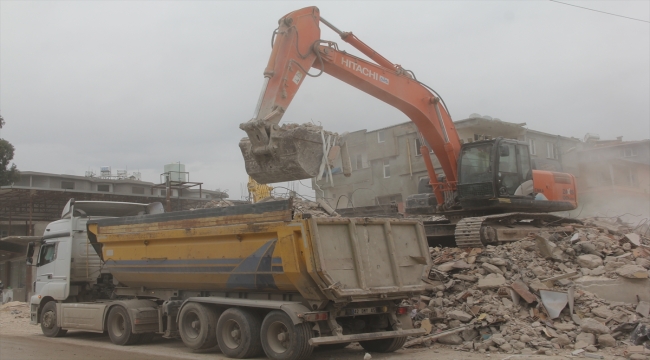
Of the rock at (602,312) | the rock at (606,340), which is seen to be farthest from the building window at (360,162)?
the rock at (606,340)

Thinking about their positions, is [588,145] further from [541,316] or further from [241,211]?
[241,211]

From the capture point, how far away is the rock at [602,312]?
9.59 m

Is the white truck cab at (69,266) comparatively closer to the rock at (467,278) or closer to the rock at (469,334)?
the rock at (467,278)

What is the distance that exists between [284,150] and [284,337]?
2.91m

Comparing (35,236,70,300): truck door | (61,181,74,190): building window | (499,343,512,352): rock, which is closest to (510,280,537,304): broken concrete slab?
(499,343,512,352): rock

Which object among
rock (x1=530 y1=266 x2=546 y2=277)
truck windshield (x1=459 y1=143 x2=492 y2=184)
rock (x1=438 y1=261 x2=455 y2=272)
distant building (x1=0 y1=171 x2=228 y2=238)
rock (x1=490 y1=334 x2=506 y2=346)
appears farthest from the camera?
distant building (x1=0 y1=171 x2=228 y2=238)

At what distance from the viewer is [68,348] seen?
10906 mm

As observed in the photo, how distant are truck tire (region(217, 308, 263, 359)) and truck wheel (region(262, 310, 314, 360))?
0.24 meters

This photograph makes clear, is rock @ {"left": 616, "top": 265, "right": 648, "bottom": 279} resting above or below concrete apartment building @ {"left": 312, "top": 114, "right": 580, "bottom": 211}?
below

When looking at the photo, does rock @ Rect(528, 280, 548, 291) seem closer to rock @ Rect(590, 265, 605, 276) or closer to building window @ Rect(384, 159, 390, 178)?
rock @ Rect(590, 265, 605, 276)

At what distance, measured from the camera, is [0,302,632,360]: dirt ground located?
888 cm

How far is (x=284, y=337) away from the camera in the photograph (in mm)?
8188

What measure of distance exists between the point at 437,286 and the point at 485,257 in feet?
4.90

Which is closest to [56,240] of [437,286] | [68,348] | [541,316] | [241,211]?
[68,348]
